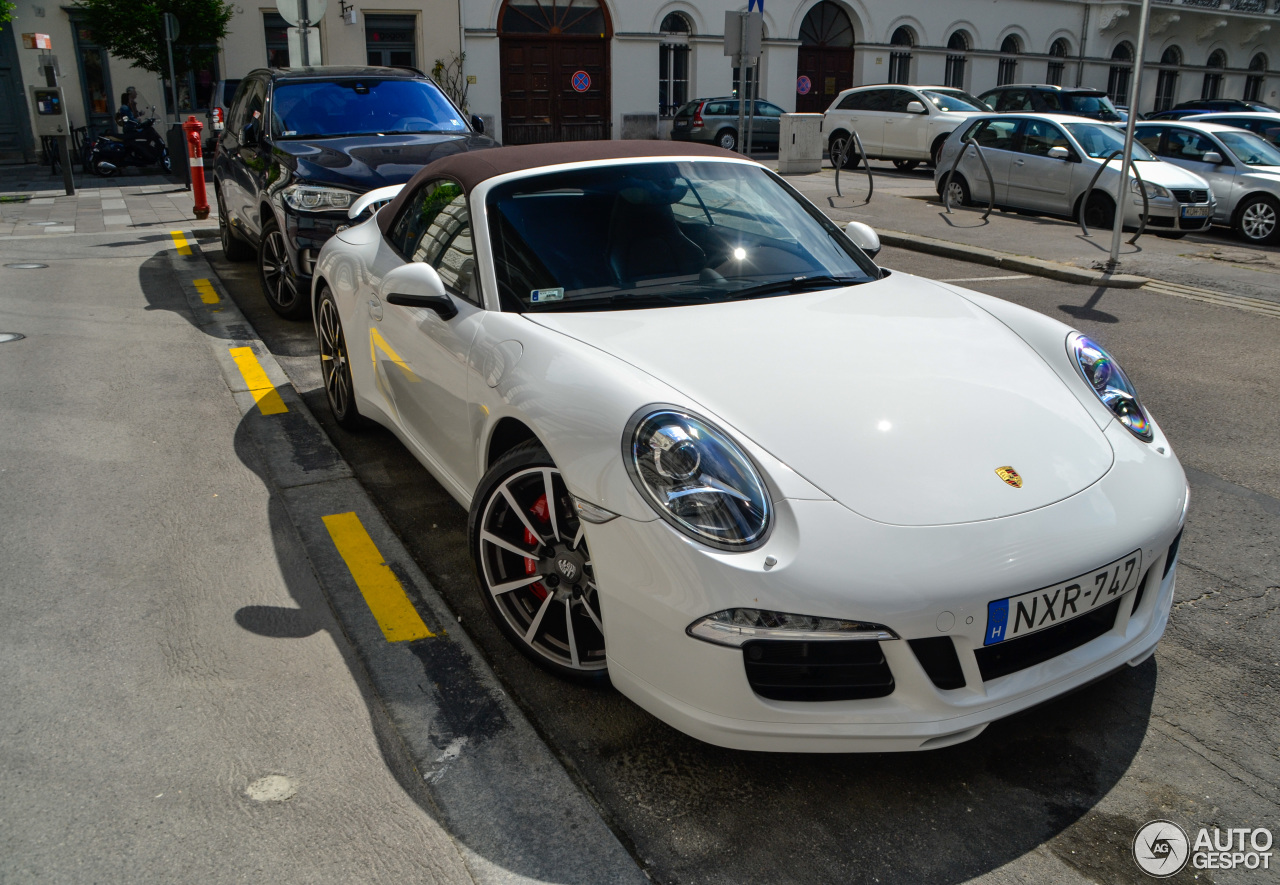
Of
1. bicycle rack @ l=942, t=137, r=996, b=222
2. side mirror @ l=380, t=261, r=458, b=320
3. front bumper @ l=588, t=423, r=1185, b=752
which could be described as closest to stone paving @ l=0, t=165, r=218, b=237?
bicycle rack @ l=942, t=137, r=996, b=222

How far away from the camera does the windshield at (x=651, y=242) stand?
3.40 meters

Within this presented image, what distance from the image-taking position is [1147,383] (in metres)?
6.24

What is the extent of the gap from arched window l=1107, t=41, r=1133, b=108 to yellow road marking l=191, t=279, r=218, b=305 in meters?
38.5

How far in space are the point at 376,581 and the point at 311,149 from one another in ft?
16.4

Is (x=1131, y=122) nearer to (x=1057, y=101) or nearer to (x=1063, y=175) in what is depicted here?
(x=1063, y=175)

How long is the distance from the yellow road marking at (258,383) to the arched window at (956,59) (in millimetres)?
33771

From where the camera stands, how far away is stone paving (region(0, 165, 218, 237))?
1336cm

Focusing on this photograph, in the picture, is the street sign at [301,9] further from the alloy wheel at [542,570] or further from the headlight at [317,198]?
the alloy wheel at [542,570]

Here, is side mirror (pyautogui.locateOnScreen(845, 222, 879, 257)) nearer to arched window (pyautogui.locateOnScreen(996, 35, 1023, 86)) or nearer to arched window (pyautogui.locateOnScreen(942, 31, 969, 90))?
arched window (pyautogui.locateOnScreen(942, 31, 969, 90))

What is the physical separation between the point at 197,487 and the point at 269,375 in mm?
1887

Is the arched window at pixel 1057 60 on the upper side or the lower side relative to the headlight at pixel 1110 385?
upper

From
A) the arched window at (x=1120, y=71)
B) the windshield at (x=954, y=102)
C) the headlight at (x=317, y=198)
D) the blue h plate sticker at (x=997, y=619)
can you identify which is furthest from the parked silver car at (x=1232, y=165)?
the arched window at (x=1120, y=71)

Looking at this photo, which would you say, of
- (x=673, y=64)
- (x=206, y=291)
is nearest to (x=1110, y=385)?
(x=206, y=291)

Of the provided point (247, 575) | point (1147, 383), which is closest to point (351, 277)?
point (247, 575)
